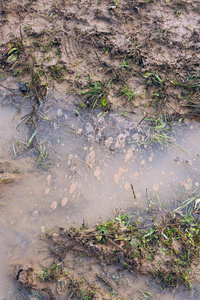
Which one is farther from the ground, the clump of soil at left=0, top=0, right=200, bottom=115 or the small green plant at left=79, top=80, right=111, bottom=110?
the clump of soil at left=0, top=0, right=200, bottom=115

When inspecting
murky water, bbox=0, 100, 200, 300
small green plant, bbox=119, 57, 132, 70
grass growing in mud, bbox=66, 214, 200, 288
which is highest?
small green plant, bbox=119, 57, 132, 70

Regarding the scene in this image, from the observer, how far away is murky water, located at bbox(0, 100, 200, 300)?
2.71 m

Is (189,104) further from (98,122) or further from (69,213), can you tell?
(69,213)

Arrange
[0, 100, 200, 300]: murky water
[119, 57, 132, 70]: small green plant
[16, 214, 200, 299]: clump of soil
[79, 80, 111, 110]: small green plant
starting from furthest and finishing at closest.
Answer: [119, 57, 132, 70]: small green plant < [79, 80, 111, 110]: small green plant < [0, 100, 200, 300]: murky water < [16, 214, 200, 299]: clump of soil

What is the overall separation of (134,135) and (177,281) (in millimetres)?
1681

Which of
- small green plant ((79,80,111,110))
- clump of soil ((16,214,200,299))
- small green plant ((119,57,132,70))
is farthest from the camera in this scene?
small green plant ((119,57,132,70))

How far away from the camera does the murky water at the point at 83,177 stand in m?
2.71

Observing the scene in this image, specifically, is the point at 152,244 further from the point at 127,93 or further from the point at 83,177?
the point at 127,93

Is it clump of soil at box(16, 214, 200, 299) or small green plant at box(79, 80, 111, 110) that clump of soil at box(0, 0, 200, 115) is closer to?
→ small green plant at box(79, 80, 111, 110)

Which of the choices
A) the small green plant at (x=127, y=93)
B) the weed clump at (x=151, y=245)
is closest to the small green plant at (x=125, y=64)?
the small green plant at (x=127, y=93)

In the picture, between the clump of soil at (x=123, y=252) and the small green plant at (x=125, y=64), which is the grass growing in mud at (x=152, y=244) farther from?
the small green plant at (x=125, y=64)

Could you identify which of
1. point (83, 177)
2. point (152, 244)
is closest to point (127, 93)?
point (83, 177)

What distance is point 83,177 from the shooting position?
2.94 metres

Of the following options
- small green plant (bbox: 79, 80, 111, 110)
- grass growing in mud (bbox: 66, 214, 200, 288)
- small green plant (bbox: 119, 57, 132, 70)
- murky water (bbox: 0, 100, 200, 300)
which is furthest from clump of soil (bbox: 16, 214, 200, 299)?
small green plant (bbox: 119, 57, 132, 70)
